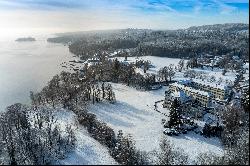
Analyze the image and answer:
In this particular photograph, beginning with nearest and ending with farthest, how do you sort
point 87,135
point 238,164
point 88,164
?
point 238,164
point 88,164
point 87,135

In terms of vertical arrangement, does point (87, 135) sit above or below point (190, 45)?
below

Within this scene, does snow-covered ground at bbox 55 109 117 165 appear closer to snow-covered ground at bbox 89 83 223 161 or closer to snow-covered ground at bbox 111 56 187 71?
snow-covered ground at bbox 89 83 223 161

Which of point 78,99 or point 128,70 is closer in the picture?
point 78,99

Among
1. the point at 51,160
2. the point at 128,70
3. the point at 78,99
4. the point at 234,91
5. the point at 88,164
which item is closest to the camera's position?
the point at 88,164

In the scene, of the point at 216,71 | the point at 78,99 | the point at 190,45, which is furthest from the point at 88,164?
the point at 190,45

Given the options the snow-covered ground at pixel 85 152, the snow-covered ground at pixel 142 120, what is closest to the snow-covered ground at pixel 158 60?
the snow-covered ground at pixel 142 120

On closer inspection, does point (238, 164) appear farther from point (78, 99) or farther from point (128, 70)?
point (128, 70)

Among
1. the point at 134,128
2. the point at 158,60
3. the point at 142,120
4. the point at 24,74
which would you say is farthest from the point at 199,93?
the point at 158,60

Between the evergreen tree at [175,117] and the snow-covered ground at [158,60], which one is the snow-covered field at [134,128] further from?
the snow-covered ground at [158,60]
